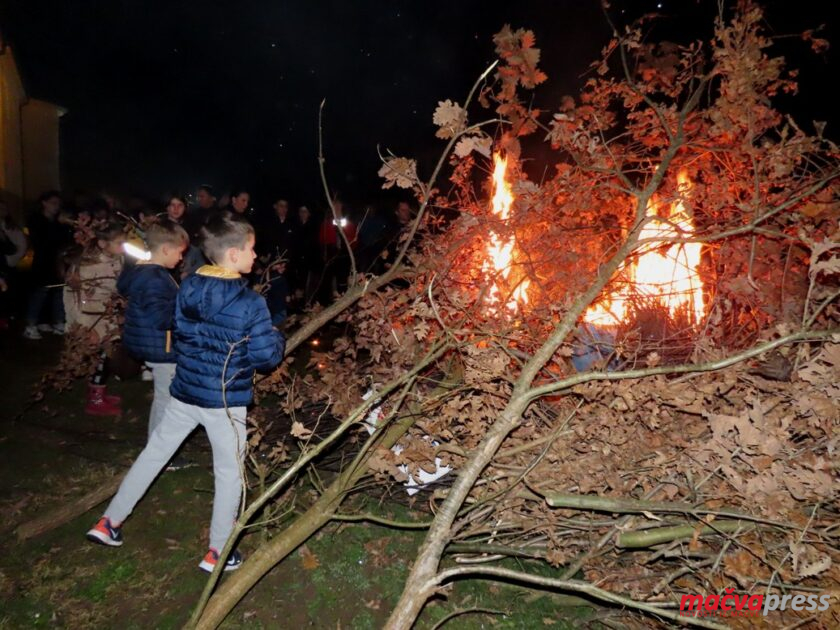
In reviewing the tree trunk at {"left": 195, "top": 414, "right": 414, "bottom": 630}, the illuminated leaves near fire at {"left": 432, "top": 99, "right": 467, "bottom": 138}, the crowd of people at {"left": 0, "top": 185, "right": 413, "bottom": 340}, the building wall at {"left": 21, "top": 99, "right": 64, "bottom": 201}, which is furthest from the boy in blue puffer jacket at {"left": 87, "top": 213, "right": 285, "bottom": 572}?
the building wall at {"left": 21, "top": 99, "right": 64, "bottom": 201}

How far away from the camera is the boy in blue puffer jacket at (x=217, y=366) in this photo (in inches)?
114

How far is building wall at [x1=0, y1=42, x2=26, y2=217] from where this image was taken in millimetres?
17203

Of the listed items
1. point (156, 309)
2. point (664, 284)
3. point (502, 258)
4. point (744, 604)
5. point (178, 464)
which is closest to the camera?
point (744, 604)

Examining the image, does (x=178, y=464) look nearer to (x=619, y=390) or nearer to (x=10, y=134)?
(x=619, y=390)

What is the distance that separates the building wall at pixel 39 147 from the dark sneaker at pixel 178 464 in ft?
72.1

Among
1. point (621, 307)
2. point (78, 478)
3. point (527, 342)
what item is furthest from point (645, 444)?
point (78, 478)

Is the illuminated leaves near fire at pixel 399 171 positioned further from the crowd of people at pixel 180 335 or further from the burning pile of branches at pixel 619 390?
the crowd of people at pixel 180 335

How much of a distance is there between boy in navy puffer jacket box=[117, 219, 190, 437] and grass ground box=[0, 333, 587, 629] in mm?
836

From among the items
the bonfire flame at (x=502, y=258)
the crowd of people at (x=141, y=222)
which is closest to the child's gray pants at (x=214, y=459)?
the bonfire flame at (x=502, y=258)

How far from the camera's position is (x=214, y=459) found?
2977 mm

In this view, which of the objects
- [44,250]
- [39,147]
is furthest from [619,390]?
[39,147]

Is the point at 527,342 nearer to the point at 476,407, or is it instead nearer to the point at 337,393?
the point at 476,407

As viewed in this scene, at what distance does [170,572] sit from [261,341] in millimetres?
1574

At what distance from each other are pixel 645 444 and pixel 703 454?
0.34m
